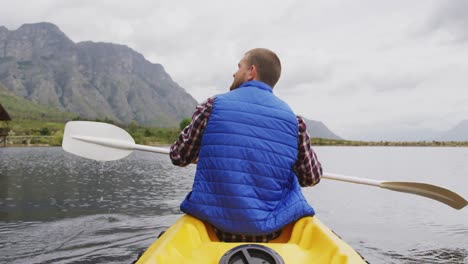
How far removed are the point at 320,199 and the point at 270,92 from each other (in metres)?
11.9

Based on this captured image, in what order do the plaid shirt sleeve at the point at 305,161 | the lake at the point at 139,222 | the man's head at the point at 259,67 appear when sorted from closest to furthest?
the plaid shirt sleeve at the point at 305,161 → the man's head at the point at 259,67 → the lake at the point at 139,222

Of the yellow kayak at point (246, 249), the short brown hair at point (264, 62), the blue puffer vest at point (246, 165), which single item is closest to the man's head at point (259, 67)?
the short brown hair at point (264, 62)

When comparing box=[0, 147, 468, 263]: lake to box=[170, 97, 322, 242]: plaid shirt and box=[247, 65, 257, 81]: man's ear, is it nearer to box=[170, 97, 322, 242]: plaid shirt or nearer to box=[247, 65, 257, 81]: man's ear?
box=[170, 97, 322, 242]: plaid shirt

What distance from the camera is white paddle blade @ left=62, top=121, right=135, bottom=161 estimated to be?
20.3 ft

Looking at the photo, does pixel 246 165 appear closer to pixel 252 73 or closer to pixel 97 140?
pixel 252 73

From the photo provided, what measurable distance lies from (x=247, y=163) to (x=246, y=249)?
713 mm

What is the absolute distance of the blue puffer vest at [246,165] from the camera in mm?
3025

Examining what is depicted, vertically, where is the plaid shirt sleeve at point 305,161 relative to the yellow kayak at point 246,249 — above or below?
above

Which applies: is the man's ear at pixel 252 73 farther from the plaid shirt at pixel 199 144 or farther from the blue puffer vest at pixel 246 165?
the plaid shirt at pixel 199 144

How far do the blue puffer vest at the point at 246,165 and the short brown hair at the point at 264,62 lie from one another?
290 millimetres

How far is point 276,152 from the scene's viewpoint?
10.2 feet

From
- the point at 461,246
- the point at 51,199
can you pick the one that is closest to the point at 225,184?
the point at 461,246

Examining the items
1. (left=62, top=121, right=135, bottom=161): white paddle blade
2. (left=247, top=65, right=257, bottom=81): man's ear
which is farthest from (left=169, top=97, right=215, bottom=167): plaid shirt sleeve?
(left=62, top=121, right=135, bottom=161): white paddle blade

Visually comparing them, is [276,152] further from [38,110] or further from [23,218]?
[38,110]
